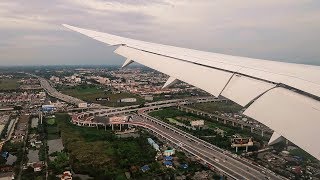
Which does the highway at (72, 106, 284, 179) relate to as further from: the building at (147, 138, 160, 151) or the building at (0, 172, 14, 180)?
the building at (0, 172, 14, 180)

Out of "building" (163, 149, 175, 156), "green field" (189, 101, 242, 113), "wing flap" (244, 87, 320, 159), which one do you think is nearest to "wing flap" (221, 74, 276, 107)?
"wing flap" (244, 87, 320, 159)

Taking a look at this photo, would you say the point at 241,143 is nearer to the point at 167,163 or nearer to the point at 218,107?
the point at 167,163

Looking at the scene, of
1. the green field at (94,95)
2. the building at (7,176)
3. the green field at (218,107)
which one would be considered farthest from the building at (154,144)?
the green field at (94,95)

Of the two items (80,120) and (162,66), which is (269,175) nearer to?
(162,66)

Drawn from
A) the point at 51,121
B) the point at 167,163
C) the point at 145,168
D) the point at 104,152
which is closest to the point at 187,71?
the point at 145,168

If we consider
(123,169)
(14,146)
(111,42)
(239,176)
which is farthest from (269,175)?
(14,146)

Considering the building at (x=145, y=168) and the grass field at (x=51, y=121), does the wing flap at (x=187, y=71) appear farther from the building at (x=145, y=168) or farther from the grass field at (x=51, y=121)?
the grass field at (x=51, y=121)
